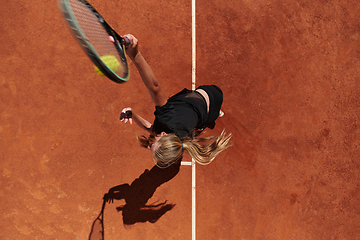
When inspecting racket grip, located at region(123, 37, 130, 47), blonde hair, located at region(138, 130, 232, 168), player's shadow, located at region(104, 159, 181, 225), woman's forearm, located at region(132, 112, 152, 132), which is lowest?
player's shadow, located at region(104, 159, 181, 225)

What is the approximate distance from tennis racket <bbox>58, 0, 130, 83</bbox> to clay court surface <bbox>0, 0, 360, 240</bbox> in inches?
60.4

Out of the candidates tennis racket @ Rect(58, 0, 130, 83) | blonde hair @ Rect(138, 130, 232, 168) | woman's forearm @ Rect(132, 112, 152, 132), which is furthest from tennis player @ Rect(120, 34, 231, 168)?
woman's forearm @ Rect(132, 112, 152, 132)

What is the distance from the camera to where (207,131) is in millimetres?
3475

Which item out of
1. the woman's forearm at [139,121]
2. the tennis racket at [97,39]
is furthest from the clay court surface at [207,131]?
the tennis racket at [97,39]

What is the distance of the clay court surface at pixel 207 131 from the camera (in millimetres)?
3371

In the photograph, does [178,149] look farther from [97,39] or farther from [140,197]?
[140,197]

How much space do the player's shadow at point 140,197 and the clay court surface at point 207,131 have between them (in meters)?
0.07

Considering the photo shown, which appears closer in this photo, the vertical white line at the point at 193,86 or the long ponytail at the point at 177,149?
the long ponytail at the point at 177,149

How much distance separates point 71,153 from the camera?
338 centimetres

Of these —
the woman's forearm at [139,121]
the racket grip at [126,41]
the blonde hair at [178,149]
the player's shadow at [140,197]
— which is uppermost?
the racket grip at [126,41]

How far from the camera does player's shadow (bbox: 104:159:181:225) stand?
3.38 m

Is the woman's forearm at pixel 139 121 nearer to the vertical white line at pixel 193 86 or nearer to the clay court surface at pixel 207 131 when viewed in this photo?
the clay court surface at pixel 207 131

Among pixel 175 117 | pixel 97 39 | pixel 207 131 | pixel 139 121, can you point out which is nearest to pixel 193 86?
pixel 207 131

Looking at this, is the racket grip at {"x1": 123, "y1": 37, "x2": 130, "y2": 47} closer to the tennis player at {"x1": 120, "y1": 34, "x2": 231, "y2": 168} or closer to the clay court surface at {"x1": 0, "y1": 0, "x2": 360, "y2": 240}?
the tennis player at {"x1": 120, "y1": 34, "x2": 231, "y2": 168}
